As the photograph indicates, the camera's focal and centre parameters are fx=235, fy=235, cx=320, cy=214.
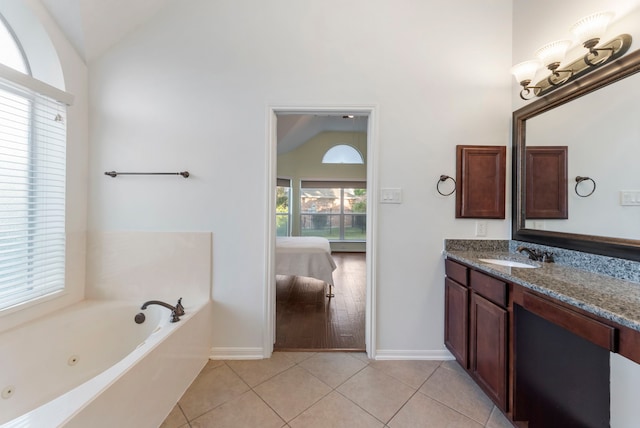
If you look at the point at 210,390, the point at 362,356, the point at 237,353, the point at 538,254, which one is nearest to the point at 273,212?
the point at 237,353

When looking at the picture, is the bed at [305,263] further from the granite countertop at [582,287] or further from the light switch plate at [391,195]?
the granite countertop at [582,287]

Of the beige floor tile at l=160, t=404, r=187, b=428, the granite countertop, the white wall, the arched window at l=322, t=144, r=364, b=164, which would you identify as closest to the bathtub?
the beige floor tile at l=160, t=404, r=187, b=428

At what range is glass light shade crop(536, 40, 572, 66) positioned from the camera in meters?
1.38

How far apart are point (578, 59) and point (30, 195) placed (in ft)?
11.6

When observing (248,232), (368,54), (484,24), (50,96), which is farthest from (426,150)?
(50,96)

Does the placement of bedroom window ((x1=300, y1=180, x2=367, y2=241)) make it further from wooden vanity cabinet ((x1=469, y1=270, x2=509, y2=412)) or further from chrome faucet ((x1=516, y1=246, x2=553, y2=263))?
wooden vanity cabinet ((x1=469, y1=270, x2=509, y2=412))

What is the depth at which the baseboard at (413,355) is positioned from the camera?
1.89m

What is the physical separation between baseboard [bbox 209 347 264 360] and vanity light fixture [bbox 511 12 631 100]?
2.75 meters

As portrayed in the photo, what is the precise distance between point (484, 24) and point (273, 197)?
218 centimetres

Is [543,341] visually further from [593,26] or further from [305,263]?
[305,263]

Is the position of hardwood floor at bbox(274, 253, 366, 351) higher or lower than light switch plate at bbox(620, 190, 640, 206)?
lower

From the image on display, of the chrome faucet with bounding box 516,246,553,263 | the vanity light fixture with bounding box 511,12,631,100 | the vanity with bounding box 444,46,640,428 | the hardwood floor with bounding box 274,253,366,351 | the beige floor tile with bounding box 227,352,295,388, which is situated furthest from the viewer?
the hardwood floor with bounding box 274,253,366,351

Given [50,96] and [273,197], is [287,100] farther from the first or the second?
[50,96]

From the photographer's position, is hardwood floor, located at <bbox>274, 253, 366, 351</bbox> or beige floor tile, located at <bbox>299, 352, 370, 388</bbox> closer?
beige floor tile, located at <bbox>299, 352, 370, 388</bbox>
